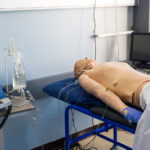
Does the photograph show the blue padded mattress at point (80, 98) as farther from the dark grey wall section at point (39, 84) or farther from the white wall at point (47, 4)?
the white wall at point (47, 4)

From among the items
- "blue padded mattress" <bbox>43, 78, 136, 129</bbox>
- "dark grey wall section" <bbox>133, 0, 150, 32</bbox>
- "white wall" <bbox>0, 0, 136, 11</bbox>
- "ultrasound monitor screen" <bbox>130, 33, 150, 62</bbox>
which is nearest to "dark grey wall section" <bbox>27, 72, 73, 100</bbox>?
"blue padded mattress" <bbox>43, 78, 136, 129</bbox>

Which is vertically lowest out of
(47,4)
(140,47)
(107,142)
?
(107,142)

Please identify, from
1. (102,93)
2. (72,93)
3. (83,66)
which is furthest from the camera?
(83,66)

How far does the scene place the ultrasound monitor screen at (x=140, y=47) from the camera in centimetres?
270

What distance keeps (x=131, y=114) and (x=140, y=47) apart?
1359 mm

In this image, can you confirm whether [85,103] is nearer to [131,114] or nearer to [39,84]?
[131,114]

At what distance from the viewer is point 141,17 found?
9.44 ft

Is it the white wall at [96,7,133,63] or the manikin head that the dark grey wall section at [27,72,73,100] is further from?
the white wall at [96,7,133,63]

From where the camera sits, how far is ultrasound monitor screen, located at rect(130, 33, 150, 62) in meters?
2.70

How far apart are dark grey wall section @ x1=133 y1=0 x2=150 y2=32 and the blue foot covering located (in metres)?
1.51

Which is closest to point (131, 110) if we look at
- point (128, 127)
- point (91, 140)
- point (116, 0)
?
point (128, 127)

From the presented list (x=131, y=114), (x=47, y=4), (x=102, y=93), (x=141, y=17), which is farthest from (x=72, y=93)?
(x=141, y=17)

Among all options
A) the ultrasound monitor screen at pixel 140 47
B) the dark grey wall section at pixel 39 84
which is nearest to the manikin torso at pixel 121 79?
the dark grey wall section at pixel 39 84

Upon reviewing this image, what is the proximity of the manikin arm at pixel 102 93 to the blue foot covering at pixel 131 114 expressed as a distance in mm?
48
